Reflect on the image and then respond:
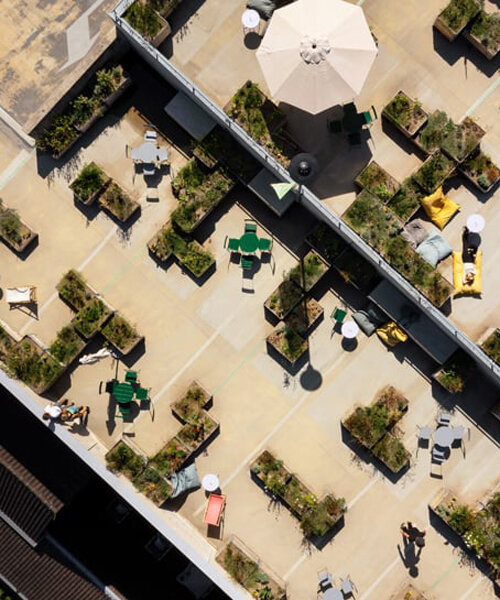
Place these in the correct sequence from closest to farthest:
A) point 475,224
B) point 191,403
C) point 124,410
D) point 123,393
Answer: point 475,224 → point 123,393 → point 191,403 → point 124,410

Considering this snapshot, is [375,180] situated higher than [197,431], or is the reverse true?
[375,180]

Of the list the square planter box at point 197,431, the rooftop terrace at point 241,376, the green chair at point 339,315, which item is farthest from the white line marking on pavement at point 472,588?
the square planter box at point 197,431

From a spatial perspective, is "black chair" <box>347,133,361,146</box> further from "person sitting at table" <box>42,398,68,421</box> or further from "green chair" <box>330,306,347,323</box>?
"person sitting at table" <box>42,398,68,421</box>

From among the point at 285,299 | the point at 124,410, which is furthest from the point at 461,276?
the point at 124,410

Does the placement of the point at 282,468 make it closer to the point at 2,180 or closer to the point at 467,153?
A: the point at 467,153

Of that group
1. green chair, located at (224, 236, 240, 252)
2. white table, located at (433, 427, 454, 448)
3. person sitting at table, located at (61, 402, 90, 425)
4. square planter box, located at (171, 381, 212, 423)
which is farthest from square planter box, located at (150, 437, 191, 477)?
white table, located at (433, 427, 454, 448)

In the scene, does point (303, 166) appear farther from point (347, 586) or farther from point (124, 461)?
point (347, 586)

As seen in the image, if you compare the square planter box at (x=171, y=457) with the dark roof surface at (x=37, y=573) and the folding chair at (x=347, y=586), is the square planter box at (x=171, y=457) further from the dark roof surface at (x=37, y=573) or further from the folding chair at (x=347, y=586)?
the folding chair at (x=347, y=586)
